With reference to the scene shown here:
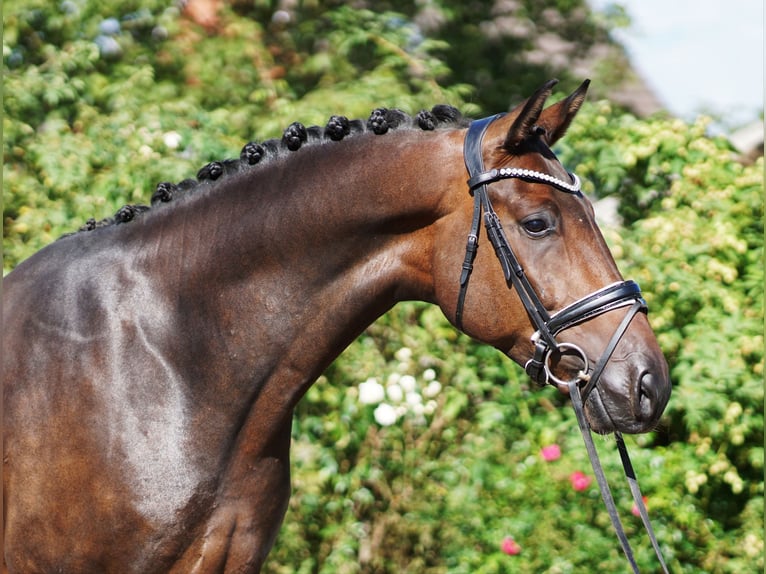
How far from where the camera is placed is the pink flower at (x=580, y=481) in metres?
4.25

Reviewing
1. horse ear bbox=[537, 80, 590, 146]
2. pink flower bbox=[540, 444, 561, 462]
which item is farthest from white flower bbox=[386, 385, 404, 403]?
horse ear bbox=[537, 80, 590, 146]

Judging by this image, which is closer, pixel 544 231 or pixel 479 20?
pixel 544 231

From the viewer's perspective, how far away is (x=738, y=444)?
4.54 m

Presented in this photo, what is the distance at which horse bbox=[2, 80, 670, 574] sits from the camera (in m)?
2.37

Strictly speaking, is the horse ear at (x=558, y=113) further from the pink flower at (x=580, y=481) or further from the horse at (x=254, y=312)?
the pink flower at (x=580, y=481)

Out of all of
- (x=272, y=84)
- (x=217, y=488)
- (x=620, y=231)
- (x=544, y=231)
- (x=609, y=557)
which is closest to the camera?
(x=544, y=231)

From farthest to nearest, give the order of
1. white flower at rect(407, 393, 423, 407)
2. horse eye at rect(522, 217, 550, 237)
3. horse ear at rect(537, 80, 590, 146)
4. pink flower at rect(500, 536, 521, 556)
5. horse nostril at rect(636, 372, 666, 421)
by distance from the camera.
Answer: white flower at rect(407, 393, 423, 407) → pink flower at rect(500, 536, 521, 556) → horse ear at rect(537, 80, 590, 146) → horse eye at rect(522, 217, 550, 237) → horse nostril at rect(636, 372, 666, 421)

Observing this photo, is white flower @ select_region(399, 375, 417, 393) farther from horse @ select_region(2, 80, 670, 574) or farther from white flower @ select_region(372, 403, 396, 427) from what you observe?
horse @ select_region(2, 80, 670, 574)

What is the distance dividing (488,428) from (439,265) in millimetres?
2255

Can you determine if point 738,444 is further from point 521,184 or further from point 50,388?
point 50,388

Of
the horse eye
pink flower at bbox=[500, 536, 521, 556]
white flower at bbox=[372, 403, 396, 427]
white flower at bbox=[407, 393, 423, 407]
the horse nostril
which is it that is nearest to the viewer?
the horse nostril

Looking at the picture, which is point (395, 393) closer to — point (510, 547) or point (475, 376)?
point (475, 376)

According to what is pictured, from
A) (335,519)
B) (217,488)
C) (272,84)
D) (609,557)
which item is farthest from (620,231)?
(217,488)

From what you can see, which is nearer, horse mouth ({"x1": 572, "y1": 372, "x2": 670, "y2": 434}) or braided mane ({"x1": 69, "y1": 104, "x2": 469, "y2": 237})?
horse mouth ({"x1": 572, "y1": 372, "x2": 670, "y2": 434})
